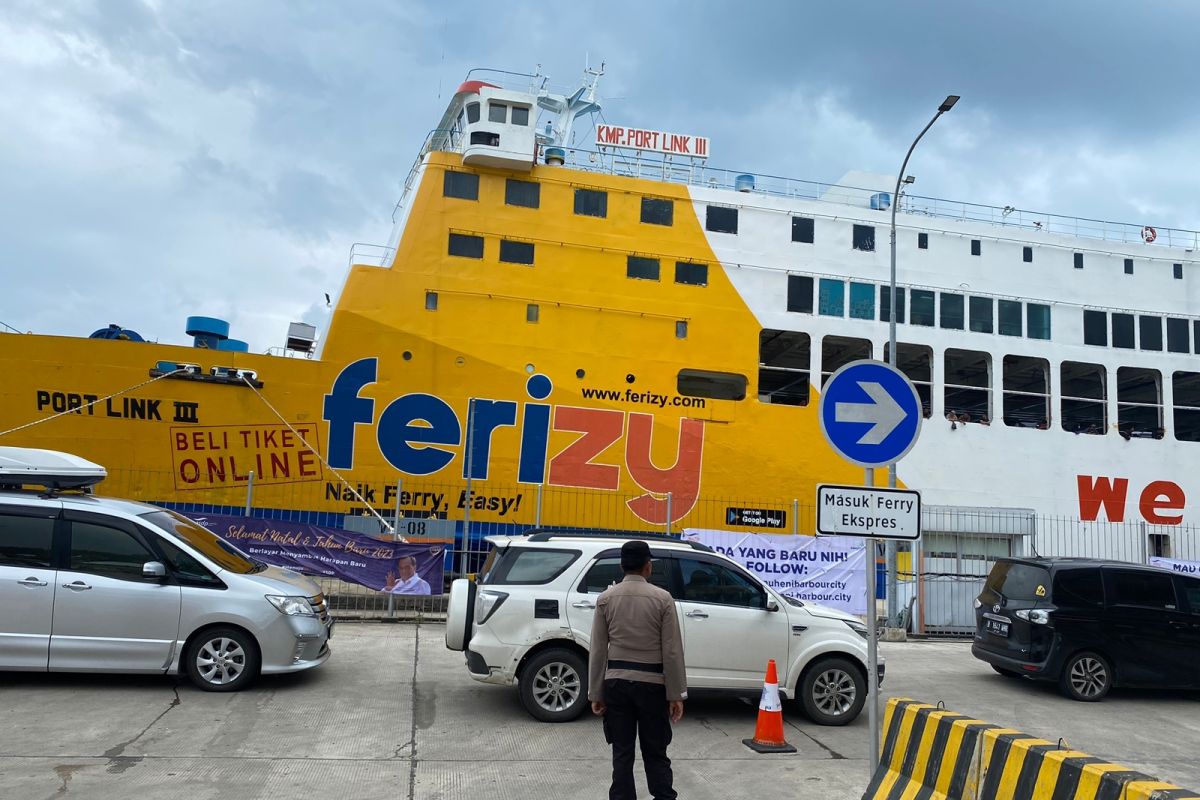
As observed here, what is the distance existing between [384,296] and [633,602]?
544 inches

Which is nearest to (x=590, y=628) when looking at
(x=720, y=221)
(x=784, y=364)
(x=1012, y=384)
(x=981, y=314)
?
(x=720, y=221)

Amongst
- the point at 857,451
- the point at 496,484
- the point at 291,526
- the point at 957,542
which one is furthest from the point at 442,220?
the point at 857,451

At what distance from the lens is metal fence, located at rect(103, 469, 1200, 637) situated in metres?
13.8

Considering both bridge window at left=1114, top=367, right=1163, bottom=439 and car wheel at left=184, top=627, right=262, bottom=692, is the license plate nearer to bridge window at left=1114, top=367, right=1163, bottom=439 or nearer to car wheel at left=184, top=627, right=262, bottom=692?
car wheel at left=184, top=627, right=262, bottom=692

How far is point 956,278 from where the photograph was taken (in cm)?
2066

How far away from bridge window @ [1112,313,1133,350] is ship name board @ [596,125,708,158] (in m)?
10.7

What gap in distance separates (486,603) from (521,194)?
41.6 feet

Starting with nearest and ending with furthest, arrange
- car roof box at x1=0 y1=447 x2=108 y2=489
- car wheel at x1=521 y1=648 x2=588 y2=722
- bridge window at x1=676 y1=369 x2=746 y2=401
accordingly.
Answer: car wheel at x1=521 y1=648 x2=588 y2=722, car roof box at x1=0 y1=447 x2=108 y2=489, bridge window at x1=676 y1=369 x2=746 y2=401

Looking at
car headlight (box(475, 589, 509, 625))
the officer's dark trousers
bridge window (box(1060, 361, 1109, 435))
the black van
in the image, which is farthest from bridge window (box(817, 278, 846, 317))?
the officer's dark trousers

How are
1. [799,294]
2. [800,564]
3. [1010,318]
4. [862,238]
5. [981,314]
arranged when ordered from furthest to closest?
[1010,318], [981,314], [862,238], [799,294], [800,564]

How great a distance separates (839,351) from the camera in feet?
69.3

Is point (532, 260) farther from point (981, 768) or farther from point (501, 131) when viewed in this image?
point (981, 768)

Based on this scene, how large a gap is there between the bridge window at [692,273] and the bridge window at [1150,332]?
1116 centimetres

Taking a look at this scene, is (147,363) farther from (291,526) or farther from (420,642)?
(420,642)
